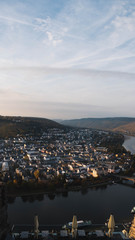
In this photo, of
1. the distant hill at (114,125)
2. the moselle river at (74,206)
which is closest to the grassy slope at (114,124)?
the distant hill at (114,125)

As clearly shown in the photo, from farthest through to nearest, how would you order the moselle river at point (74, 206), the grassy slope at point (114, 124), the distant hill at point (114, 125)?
1. the grassy slope at point (114, 124)
2. the distant hill at point (114, 125)
3. the moselle river at point (74, 206)

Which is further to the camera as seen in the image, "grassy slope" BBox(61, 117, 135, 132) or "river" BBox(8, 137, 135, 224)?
"grassy slope" BBox(61, 117, 135, 132)

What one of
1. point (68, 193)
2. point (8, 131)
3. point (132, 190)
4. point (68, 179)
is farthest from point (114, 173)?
point (8, 131)

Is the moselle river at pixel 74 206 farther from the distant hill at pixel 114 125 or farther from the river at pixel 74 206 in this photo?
the distant hill at pixel 114 125

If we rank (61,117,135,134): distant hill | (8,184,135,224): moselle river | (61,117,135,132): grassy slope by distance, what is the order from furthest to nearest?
(61,117,135,132): grassy slope
(61,117,135,134): distant hill
(8,184,135,224): moselle river

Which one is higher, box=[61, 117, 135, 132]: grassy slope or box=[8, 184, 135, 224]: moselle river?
box=[61, 117, 135, 132]: grassy slope

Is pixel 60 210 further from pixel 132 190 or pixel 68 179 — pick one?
pixel 132 190

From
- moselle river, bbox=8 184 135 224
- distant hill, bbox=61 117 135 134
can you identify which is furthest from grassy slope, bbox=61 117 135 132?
moselle river, bbox=8 184 135 224

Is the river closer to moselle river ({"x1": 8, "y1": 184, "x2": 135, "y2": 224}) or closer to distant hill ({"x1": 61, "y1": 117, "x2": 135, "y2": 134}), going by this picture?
moselle river ({"x1": 8, "y1": 184, "x2": 135, "y2": 224})

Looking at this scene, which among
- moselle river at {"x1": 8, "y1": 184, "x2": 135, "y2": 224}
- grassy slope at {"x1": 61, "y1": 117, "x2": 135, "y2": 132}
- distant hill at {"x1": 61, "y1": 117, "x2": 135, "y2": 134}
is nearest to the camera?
moselle river at {"x1": 8, "y1": 184, "x2": 135, "y2": 224}
